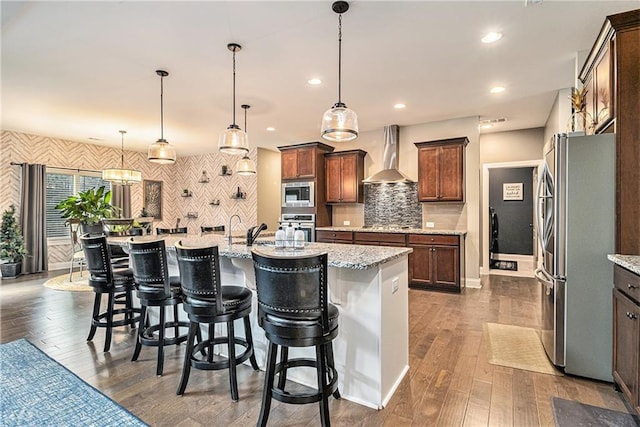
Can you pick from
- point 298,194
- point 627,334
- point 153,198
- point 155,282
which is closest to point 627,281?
point 627,334

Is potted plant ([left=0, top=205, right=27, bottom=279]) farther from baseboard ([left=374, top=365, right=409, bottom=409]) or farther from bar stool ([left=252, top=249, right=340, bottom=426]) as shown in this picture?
baseboard ([left=374, top=365, right=409, bottom=409])

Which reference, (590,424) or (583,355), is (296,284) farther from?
(583,355)

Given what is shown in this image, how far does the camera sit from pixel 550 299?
107 inches

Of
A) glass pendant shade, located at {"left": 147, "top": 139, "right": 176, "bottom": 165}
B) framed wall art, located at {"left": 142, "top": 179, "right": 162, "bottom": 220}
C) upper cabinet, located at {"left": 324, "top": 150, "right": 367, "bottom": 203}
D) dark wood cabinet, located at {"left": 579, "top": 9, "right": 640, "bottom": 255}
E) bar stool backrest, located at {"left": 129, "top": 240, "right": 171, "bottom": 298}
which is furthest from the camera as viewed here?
framed wall art, located at {"left": 142, "top": 179, "right": 162, "bottom": 220}

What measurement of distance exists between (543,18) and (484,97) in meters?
1.91

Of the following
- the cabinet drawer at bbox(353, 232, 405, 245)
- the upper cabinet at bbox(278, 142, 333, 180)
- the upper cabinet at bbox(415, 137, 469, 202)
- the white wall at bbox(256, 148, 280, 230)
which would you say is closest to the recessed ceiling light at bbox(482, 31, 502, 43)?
the upper cabinet at bbox(415, 137, 469, 202)

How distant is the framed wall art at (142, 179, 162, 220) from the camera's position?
8.75 metres

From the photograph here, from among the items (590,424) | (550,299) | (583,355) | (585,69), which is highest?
(585,69)

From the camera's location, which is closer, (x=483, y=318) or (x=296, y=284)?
(x=296, y=284)

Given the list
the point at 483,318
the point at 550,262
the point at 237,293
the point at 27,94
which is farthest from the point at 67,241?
the point at 550,262

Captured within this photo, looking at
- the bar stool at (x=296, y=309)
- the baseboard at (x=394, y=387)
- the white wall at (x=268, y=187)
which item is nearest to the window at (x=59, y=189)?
the white wall at (x=268, y=187)

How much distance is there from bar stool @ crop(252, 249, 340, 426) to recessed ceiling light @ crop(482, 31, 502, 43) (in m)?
2.63

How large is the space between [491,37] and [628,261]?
2.13 meters

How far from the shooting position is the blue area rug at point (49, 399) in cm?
198
